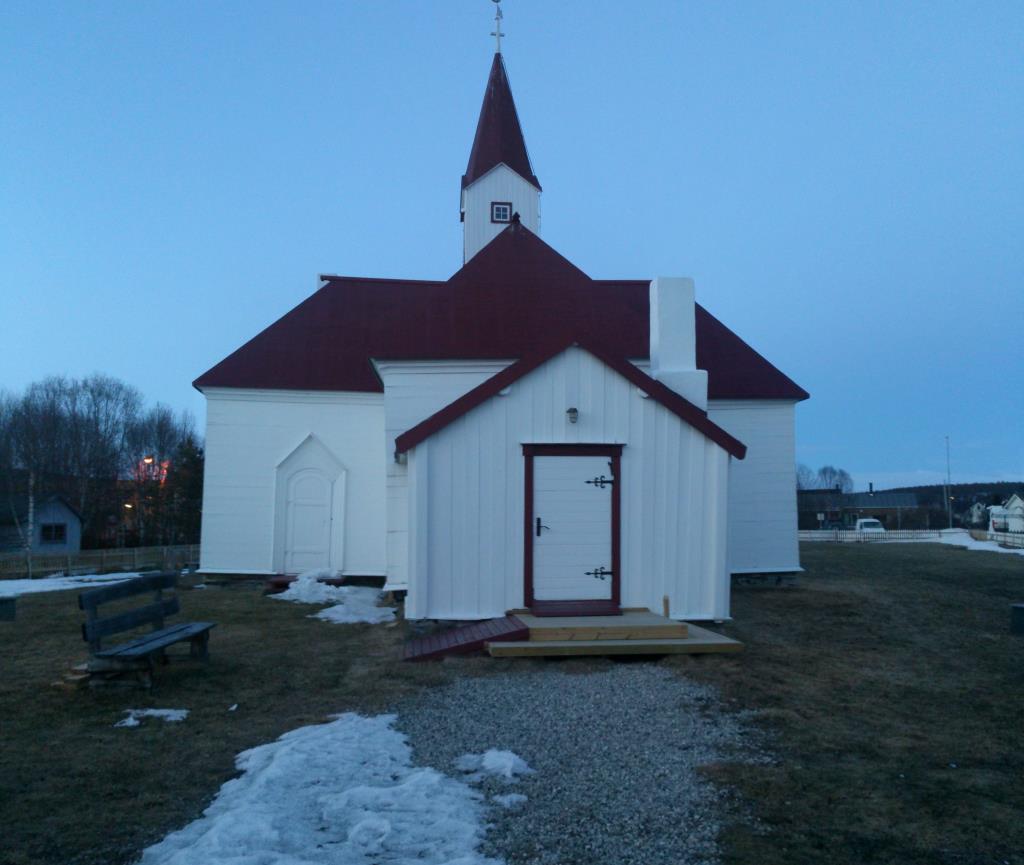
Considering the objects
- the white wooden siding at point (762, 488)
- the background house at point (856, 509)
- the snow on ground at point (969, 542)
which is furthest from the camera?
the background house at point (856, 509)

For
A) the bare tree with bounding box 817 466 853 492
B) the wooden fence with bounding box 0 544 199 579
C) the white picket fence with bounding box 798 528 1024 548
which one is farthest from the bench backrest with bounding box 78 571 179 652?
the bare tree with bounding box 817 466 853 492

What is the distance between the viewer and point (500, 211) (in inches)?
974

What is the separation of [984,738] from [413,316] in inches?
460

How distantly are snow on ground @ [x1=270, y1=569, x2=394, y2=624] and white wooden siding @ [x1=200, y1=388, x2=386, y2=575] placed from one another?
1128mm

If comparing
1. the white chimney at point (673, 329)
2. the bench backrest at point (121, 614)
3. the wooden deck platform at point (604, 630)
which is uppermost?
the white chimney at point (673, 329)

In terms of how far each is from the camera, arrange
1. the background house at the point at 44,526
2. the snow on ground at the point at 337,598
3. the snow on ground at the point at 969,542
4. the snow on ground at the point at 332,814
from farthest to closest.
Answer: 1. the background house at the point at 44,526
2. the snow on ground at the point at 969,542
3. the snow on ground at the point at 337,598
4. the snow on ground at the point at 332,814

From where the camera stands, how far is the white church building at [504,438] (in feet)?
35.5

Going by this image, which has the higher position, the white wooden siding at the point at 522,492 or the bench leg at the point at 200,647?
the white wooden siding at the point at 522,492

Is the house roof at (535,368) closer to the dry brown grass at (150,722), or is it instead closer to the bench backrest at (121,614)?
the dry brown grass at (150,722)

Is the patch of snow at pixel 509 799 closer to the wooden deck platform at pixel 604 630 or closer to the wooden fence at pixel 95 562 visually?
the wooden deck platform at pixel 604 630

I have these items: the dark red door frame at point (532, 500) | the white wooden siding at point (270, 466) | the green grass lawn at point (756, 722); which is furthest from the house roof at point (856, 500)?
the dark red door frame at point (532, 500)

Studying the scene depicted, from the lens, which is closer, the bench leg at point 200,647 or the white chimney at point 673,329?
the bench leg at point 200,647

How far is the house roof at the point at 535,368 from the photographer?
10.6 meters

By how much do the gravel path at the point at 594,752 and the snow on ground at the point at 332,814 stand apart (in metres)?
0.22
